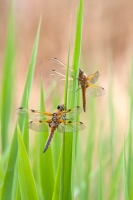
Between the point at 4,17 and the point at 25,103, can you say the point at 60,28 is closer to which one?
the point at 4,17

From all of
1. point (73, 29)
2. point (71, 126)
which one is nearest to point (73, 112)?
point (71, 126)

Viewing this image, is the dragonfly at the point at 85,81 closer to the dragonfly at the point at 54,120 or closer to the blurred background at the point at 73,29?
the dragonfly at the point at 54,120

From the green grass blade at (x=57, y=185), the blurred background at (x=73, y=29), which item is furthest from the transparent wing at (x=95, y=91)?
the blurred background at (x=73, y=29)

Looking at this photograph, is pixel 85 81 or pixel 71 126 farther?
pixel 85 81

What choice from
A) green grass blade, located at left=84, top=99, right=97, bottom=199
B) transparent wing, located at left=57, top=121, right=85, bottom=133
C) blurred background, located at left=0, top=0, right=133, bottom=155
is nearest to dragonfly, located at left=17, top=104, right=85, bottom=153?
transparent wing, located at left=57, top=121, right=85, bottom=133

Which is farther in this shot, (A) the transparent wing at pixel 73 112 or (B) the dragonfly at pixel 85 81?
(B) the dragonfly at pixel 85 81

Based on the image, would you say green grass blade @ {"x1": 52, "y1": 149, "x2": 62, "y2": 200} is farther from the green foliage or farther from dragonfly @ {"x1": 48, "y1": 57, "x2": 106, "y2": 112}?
dragonfly @ {"x1": 48, "y1": 57, "x2": 106, "y2": 112}

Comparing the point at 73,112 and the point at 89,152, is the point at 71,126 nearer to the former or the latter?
the point at 73,112
